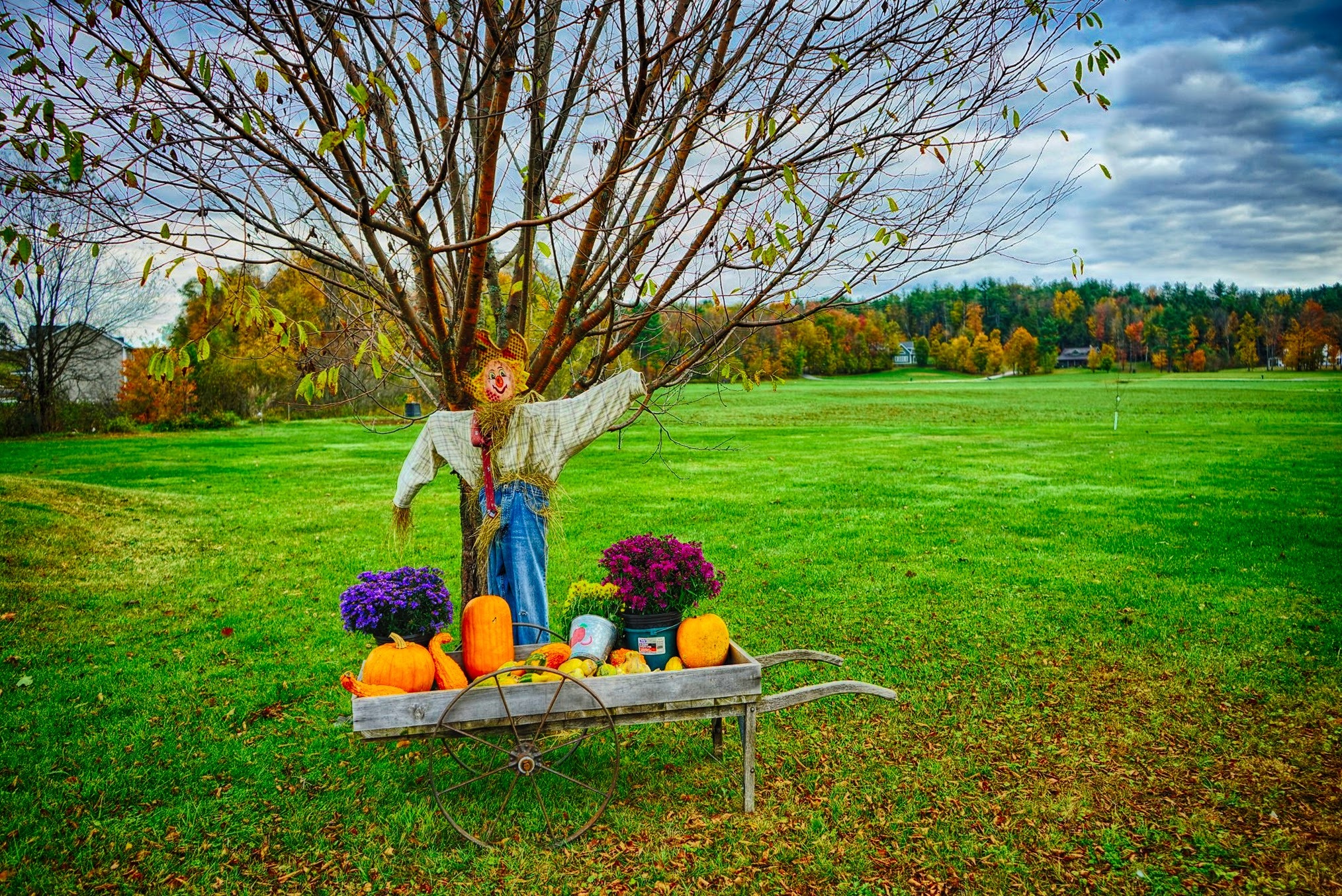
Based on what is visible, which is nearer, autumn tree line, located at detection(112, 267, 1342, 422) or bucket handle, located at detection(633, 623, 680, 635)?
bucket handle, located at detection(633, 623, 680, 635)

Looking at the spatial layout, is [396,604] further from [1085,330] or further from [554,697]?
[1085,330]

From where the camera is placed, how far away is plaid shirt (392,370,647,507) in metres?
4.47

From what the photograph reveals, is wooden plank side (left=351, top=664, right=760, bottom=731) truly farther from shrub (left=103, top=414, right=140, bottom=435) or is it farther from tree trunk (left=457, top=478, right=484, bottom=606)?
shrub (left=103, top=414, right=140, bottom=435)

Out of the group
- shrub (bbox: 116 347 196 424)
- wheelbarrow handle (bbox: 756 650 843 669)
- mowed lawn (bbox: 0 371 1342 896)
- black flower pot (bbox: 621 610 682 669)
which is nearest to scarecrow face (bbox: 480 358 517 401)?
mowed lawn (bbox: 0 371 1342 896)

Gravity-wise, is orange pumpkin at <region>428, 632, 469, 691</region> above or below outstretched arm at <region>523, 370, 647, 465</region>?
below

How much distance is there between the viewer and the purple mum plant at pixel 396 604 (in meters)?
4.67

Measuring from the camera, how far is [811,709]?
584cm

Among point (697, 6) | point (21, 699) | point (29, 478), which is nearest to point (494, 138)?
point (697, 6)

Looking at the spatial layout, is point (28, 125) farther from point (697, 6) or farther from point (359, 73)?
point (697, 6)

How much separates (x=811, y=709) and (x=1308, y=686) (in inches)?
148

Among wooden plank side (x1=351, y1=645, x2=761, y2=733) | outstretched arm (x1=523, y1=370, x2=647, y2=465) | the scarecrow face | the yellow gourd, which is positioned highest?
the scarecrow face

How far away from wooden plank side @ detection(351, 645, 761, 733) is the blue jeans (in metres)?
1.10

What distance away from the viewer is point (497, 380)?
449 cm

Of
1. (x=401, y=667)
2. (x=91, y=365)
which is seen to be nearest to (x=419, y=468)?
(x=401, y=667)
